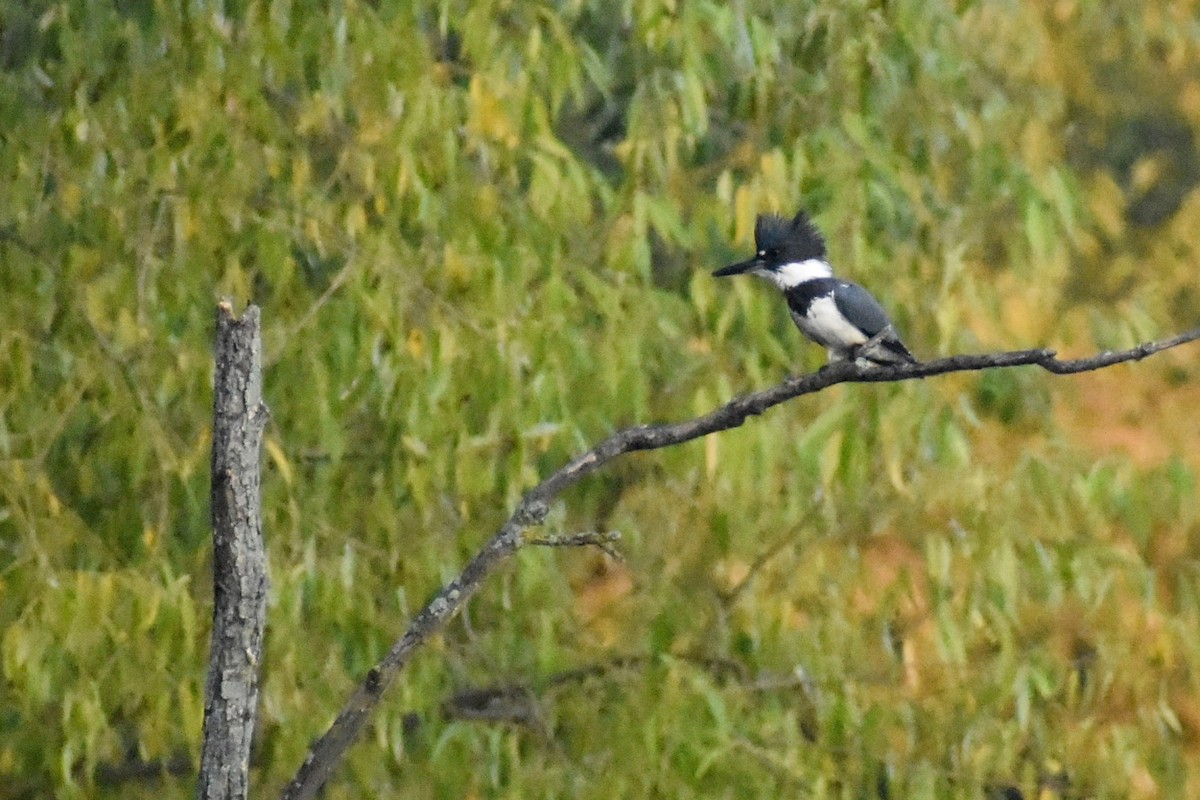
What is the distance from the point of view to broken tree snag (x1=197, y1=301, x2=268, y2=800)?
1.87m

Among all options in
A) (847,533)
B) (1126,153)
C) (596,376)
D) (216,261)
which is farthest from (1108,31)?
(216,261)

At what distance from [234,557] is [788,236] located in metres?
1.63

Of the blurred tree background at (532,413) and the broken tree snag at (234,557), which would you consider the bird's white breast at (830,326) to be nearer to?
the blurred tree background at (532,413)

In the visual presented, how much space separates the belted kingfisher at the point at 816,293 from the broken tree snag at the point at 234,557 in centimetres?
131

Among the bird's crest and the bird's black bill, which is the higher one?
the bird's crest

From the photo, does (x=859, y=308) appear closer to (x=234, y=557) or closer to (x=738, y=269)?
(x=738, y=269)

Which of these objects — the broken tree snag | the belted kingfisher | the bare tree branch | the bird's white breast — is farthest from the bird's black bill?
the broken tree snag

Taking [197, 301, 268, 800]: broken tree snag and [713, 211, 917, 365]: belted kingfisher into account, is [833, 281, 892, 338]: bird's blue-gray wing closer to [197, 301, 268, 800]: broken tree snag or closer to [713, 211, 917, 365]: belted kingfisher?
[713, 211, 917, 365]: belted kingfisher

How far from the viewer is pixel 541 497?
6.47 ft

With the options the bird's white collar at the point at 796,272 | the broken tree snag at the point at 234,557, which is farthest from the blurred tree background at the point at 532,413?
the broken tree snag at the point at 234,557

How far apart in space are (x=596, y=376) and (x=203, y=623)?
740 millimetres

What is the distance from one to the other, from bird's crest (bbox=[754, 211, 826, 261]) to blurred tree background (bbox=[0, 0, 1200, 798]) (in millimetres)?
75

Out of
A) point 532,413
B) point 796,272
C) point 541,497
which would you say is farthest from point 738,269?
point 541,497

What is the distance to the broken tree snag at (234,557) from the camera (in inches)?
73.5
